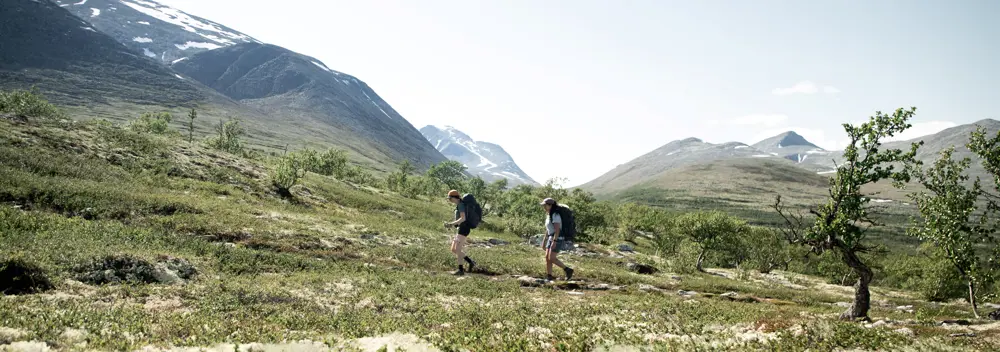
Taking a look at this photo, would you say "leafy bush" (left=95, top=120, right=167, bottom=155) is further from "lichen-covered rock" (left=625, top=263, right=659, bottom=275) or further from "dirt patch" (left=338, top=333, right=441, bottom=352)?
"lichen-covered rock" (left=625, top=263, right=659, bottom=275)

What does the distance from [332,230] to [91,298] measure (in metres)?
19.6

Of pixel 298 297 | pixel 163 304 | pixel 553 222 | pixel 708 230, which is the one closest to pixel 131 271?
pixel 163 304

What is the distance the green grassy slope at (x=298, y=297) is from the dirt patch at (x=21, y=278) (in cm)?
14

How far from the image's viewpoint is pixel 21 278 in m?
10.4

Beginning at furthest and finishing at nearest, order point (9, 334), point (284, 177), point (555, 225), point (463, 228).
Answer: point (284, 177) < point (463, 228) < point (555, 225) < point (9, 334)

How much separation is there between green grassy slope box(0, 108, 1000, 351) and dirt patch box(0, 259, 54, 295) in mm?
145

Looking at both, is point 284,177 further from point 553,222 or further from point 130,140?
point 553,222

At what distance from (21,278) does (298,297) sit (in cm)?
603

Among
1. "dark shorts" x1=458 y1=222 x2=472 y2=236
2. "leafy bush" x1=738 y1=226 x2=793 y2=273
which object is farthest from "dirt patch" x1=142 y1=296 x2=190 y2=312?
"leafy bush" x1=738 y1=226 x2=793 y2=273

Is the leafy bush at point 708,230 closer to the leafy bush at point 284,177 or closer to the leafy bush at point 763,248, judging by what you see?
the leafy bush at point 763,248

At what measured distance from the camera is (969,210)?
57.4 feet

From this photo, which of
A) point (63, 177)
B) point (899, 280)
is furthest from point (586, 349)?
point (899, 280)

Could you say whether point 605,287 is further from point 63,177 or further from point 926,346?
point 63,177

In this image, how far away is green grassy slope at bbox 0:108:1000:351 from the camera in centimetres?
884
